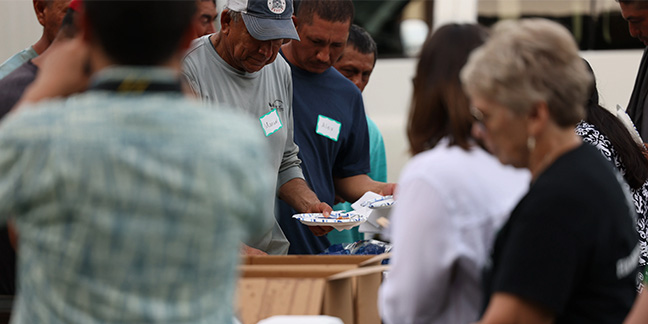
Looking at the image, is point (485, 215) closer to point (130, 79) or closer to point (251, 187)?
point (251, 187)

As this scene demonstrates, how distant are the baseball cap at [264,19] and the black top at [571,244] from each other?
1627 mm

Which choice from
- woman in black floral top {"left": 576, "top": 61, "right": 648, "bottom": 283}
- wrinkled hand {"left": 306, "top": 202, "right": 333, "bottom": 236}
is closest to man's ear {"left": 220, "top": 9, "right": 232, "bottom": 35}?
wrinkled hand {"left": 306, "top": 202, "right": 333, "bottom": 236}

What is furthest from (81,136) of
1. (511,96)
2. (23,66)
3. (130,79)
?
(23,66)

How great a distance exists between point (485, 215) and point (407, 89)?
5184mm

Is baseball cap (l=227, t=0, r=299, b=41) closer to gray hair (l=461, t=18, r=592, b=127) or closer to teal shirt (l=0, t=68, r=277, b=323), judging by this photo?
gray hair (l=461, t=18, r=592, b=127)

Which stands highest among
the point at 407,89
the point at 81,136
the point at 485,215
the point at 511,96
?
the point at 81,136

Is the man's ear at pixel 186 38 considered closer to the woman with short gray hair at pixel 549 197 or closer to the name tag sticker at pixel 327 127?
the woman with short gray hair at pixel 549 197

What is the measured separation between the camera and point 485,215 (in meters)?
1.49

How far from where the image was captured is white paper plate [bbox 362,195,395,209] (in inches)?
108

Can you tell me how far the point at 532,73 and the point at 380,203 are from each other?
1422 mm

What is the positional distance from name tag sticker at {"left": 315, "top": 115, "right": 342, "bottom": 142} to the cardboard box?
3.82 ft

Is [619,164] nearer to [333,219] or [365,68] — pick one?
[333,219]

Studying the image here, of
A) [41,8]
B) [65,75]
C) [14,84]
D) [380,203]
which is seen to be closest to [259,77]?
[380,203]

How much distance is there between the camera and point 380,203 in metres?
2.76
